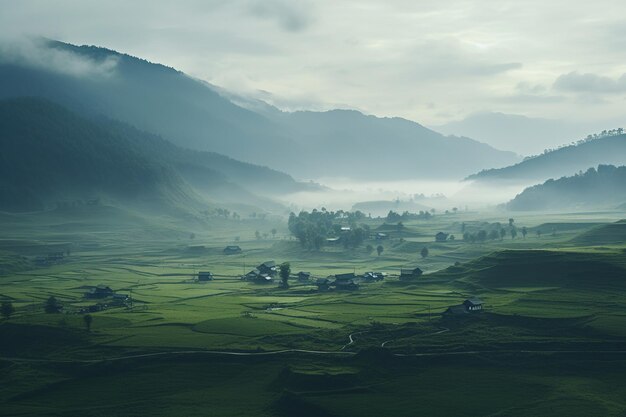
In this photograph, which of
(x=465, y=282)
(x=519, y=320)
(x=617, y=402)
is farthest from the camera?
(x=465, y=282)

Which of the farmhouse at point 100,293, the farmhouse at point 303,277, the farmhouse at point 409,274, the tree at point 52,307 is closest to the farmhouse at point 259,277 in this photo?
the farmhouse at point 303,277

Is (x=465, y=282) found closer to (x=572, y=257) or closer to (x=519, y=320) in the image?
(x=572, y=257)

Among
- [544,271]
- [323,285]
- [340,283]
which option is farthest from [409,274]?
[544,271]

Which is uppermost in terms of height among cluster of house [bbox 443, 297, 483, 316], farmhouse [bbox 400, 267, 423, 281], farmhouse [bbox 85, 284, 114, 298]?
farmhouse [bbox 400, 267, 423, 281]

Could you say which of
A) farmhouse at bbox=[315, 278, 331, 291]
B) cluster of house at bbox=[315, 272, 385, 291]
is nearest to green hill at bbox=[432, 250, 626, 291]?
cluster of house at bbox=[315, 272, 385, 291]

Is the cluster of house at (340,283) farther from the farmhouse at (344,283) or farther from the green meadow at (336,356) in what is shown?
the green meadow at (336,356)

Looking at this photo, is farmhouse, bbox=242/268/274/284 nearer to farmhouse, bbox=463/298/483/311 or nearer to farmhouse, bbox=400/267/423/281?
farmhouse, bbox=400/267/423/281

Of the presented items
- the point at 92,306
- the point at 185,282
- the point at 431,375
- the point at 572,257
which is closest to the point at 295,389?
the point at 431,375

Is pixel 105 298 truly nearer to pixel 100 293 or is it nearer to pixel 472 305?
pixel 100 293
